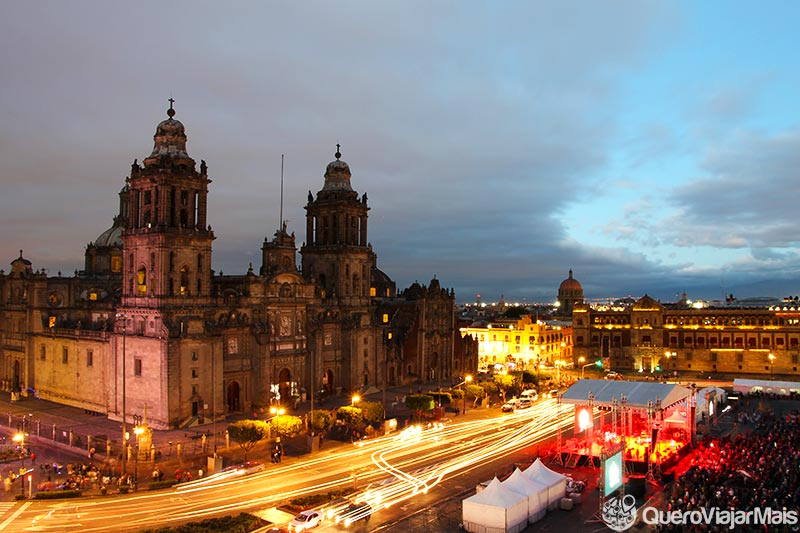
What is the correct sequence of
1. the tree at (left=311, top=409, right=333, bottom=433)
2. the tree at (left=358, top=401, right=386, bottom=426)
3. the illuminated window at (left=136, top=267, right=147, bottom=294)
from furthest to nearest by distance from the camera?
the illuminated window at (left=136, top=267, right=147, bottom=294)
the tree at (left=358, top=401, right=386, bottom=426)
the tree at (left=311, top=409, right=333, bottom=433)

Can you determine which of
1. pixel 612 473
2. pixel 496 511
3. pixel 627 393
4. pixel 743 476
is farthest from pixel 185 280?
pixel 743 476

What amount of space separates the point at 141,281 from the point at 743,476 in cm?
5619

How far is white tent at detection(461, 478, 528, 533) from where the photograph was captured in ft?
120

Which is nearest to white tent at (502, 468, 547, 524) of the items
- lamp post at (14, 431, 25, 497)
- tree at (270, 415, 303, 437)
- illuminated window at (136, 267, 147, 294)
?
tree at (270, 415, 303, 437)

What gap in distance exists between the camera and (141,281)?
69.5m

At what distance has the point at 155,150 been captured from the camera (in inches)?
2813

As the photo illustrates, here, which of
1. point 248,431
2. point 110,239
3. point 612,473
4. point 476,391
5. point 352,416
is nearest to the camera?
point 612,473

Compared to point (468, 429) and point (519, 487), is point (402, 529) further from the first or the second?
point (468, 429)

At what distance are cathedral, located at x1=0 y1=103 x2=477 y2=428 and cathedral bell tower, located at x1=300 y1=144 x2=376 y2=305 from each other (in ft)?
→ 0.59

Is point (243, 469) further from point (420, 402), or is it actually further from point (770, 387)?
point (770, 387)

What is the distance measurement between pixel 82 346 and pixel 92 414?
8232 millimetres

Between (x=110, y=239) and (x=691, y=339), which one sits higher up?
(x=110, y=239)

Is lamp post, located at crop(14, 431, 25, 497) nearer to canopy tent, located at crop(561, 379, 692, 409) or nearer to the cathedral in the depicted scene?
the cathedral

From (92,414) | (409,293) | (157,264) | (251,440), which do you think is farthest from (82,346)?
(409,293)
